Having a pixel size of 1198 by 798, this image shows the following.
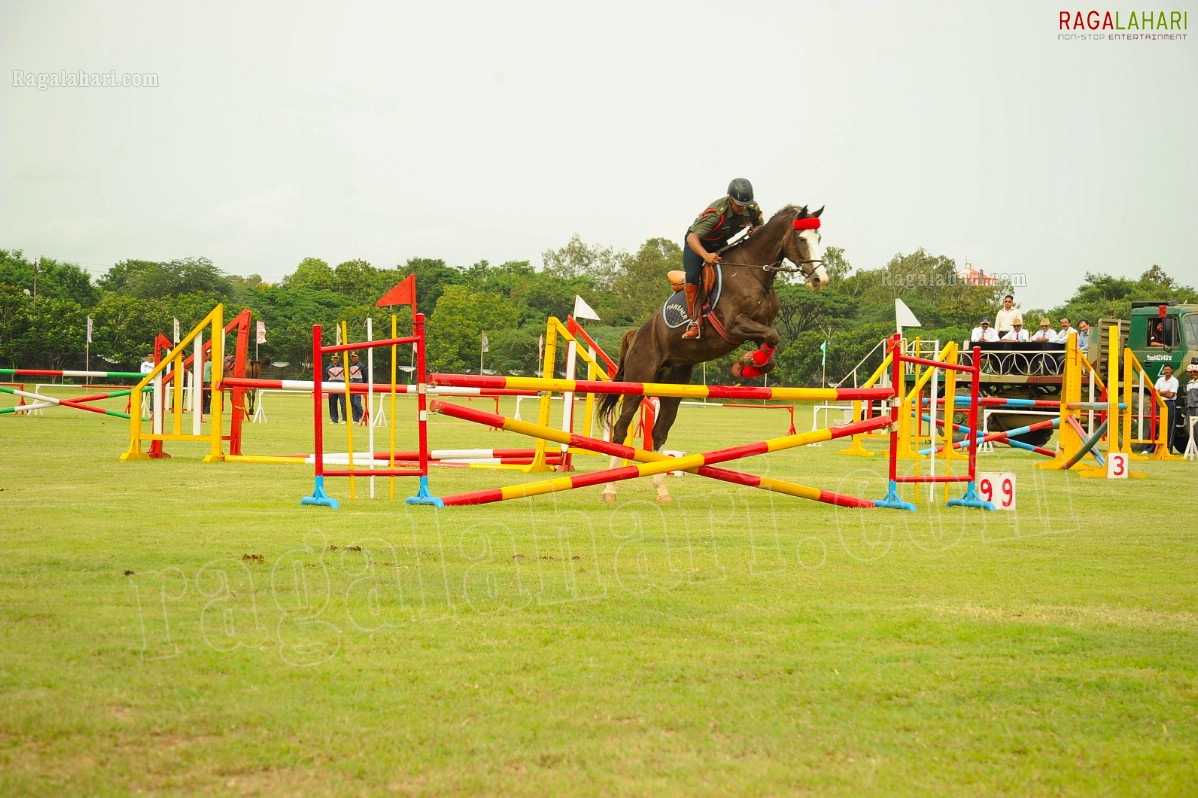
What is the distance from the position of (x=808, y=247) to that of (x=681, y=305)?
152cm

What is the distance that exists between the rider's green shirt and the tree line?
39.9m

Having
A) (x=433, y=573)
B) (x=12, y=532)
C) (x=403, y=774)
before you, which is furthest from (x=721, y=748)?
(x=12, y=532)

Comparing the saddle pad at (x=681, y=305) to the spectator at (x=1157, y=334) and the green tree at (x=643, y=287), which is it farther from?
the green tree at (x=643, y=287)

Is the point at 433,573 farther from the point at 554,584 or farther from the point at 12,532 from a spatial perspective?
the point at 12,532

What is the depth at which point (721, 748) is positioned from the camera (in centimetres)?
309

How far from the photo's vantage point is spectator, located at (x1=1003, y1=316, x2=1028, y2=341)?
2292 cm

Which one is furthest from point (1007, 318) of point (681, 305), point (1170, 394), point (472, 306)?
point (472, 306)

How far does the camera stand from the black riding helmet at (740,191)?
984cm

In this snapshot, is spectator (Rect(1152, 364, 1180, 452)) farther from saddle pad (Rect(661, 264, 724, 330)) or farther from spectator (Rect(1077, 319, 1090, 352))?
saddle pad (Rect(661, 264, 724, 330))

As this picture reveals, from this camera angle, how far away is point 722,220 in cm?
995

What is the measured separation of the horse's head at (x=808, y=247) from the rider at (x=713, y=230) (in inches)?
20.3

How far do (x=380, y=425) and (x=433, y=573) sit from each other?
66.0ft

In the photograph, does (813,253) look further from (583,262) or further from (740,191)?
(583,262)

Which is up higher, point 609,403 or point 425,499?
point 609,403
